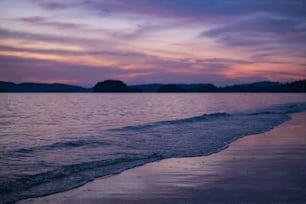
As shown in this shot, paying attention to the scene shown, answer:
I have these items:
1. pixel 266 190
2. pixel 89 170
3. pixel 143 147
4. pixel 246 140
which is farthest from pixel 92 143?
pixel 266 190

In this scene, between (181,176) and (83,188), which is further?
(181,176)

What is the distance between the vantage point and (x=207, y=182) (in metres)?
8.78

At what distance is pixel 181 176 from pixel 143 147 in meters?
5.95

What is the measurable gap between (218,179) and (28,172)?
5183 mm

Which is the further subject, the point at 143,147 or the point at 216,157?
the point at 143,147

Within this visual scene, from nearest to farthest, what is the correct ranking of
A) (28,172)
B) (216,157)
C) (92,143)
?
(28,172) → (216,157) → (92,143)

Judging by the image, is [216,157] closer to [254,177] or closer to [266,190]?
[254,177]

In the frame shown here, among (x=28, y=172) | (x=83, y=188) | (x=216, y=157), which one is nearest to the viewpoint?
(x=83, y=188)

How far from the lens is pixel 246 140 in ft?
56.6

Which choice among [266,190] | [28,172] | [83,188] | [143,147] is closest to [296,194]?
[266,190]

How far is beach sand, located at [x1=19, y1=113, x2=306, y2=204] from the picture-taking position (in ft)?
24.4

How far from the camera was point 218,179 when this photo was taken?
9086 millimetres

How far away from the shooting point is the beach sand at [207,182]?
743 centimetres

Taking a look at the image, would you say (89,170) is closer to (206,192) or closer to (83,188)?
(83,188)
